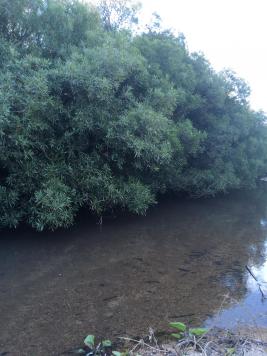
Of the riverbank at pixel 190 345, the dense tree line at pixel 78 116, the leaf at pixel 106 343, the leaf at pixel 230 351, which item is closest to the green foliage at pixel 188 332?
the riverbank at pixel 190 345

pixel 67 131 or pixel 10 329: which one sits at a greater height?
pixel 67 131

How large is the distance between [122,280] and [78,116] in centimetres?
597

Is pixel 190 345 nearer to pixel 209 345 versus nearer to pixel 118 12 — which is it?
pixel 209 345

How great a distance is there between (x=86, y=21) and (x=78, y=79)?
4729mm

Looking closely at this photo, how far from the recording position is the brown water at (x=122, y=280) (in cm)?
650

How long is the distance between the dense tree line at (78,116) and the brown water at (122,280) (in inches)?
41.4

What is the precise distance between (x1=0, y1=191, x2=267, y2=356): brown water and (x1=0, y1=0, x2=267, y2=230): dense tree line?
105cm

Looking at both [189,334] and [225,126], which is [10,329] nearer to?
[189,334]

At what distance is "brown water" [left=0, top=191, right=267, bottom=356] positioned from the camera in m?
6.50

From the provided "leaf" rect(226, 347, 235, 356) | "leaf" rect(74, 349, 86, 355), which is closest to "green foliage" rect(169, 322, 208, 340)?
"leaf" rect(226, 347, 235, 356)

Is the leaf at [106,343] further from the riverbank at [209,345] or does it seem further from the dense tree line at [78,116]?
the dense tree line at [78,116]

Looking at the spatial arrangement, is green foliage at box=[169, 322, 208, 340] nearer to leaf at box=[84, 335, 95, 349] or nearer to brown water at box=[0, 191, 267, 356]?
brown water at box=[0, 191, 267, 356]

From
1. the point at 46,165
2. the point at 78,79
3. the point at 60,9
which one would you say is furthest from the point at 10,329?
the point at 60,9

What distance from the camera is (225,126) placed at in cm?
2009
